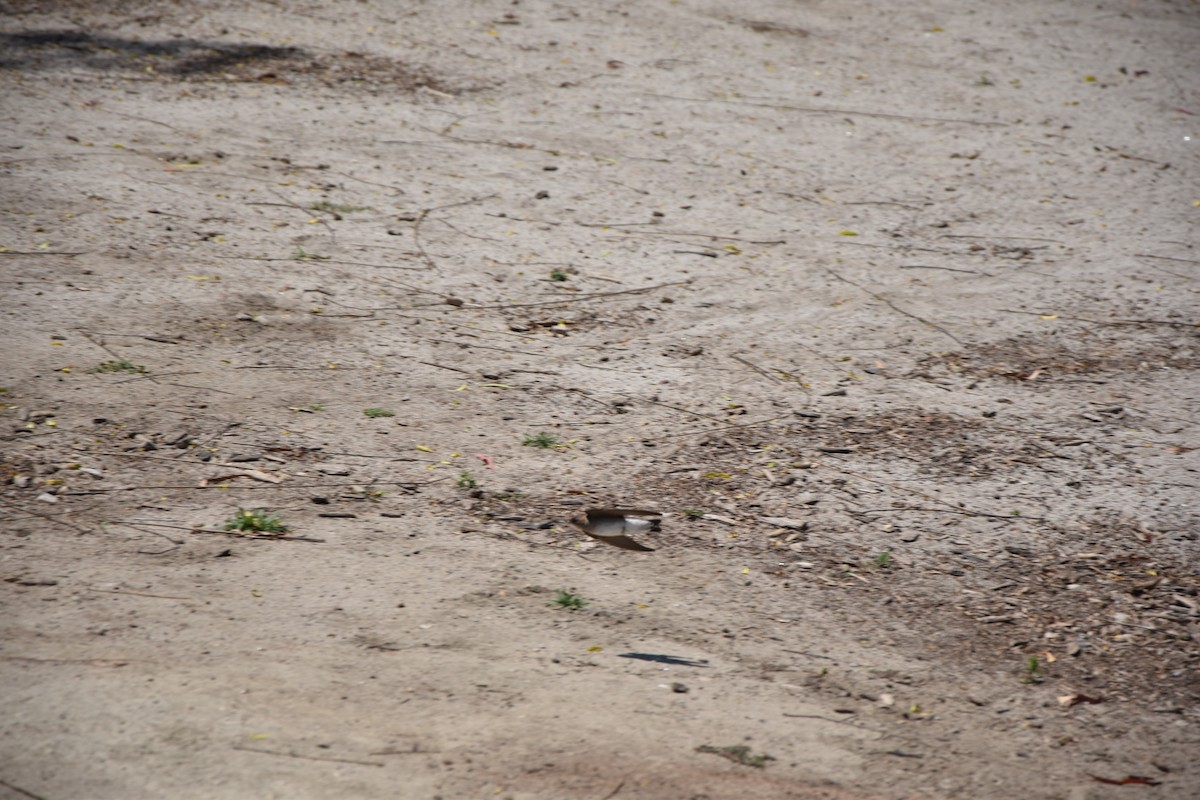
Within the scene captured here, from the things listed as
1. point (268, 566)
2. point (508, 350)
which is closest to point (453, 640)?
point (268, 566)

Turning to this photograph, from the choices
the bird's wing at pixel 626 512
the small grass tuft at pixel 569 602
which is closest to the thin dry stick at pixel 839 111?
the bird's wing at pixel 626 512

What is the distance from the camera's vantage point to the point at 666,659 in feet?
12.7

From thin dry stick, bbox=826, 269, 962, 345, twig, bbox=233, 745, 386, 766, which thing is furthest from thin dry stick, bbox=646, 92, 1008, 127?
twig, bbox=233, 745, 386, 766

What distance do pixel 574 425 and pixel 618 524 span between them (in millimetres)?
912

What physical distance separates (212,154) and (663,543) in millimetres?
5284

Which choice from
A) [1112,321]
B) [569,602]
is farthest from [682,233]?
[569,602]

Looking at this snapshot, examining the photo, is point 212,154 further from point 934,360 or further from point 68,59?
point 934,360

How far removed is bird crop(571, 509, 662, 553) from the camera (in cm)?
452

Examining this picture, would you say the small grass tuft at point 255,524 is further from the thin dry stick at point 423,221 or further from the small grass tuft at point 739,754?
the thin dry stick at point 423,221

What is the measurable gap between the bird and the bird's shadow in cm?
68

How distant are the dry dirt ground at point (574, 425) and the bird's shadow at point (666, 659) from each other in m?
0.02

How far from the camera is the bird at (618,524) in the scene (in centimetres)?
452

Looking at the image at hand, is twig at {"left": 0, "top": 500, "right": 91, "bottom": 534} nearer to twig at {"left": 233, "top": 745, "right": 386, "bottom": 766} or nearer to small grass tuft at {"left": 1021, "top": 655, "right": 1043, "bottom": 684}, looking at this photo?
twig at {"left": 233, "top": 745, "right": 386, "bottom": 766}

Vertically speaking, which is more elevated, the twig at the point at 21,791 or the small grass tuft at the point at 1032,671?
the small grass tuft at the point at 1032,671
